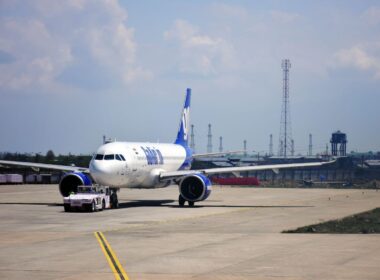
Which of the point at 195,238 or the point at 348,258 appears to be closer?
the point at 348,258

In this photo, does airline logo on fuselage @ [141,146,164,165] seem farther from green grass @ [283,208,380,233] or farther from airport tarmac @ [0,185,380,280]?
green grass @ [283,208,380,233]

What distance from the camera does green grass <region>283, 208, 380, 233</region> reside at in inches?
1433

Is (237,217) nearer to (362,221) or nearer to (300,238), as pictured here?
(362,221)

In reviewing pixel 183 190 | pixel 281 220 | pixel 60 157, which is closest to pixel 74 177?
pixel 183 190

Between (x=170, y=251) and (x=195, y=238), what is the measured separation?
4.93 meters

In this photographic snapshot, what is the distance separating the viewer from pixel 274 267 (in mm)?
23984

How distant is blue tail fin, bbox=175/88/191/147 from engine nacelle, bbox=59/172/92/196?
18.8 m

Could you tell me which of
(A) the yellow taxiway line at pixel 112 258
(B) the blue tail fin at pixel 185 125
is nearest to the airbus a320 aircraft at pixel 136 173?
(B) the blue tail fin at pixel 185 125

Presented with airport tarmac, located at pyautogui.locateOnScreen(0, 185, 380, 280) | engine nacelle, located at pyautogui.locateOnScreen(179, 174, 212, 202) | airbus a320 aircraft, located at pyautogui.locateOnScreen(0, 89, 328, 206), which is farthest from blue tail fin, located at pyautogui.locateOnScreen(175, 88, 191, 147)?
airport tarmac, located at pyautogui.locateOnScreen(0, 185, 380, 280)

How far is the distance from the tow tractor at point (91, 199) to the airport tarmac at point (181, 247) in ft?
4.02

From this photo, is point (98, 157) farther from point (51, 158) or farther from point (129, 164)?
point (51, 158)

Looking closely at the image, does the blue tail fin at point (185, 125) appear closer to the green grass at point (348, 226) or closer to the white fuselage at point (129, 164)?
the white fuselage at point (129, 164)

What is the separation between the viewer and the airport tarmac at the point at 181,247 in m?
23.1

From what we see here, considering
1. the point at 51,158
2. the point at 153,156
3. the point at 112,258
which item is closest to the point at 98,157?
the point at 153,156
